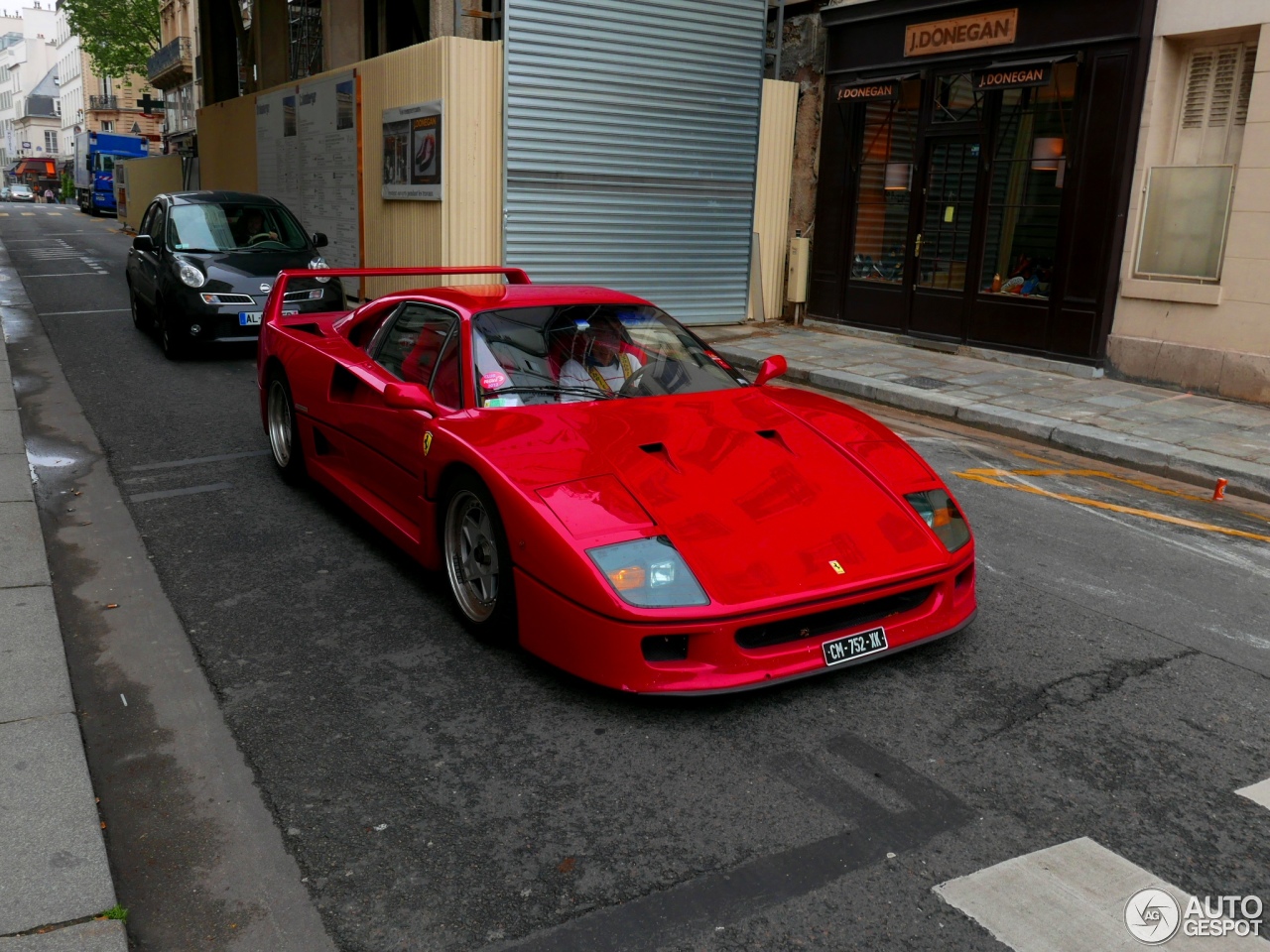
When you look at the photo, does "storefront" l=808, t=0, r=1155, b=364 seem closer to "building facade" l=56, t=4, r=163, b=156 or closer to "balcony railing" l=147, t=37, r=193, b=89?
"balcony railing" l=147, t=37, r=193, b=89

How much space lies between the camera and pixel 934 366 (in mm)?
11867

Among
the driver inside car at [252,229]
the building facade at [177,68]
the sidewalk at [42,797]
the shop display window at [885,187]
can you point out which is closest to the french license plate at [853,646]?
the sidewalk at [42,797]

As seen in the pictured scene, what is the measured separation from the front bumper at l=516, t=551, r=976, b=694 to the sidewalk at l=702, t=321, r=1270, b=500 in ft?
16.6

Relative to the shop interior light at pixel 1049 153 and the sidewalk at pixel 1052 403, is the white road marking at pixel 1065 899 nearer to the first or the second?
the sidewalk at pixel 1052 403

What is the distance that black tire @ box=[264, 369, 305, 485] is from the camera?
6.42 m

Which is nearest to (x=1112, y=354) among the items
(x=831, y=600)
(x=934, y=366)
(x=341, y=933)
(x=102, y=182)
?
(x=934, y=366)

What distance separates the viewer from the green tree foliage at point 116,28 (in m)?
56.7

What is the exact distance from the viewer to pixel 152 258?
1190 cm

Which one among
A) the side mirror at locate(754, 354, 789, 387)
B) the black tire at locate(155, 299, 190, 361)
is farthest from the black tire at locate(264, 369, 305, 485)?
the black tire at locate(155, 299, 190, 361)

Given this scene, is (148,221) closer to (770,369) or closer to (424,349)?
(424,349)

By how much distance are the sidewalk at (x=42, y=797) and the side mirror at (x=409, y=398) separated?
159 centimetres

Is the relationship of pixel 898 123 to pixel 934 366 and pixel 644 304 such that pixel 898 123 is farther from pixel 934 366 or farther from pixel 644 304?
pixel 644 304

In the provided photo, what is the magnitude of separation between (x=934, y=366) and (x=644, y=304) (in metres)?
7.11

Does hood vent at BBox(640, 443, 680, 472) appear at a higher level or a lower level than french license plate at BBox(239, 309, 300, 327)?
higher
